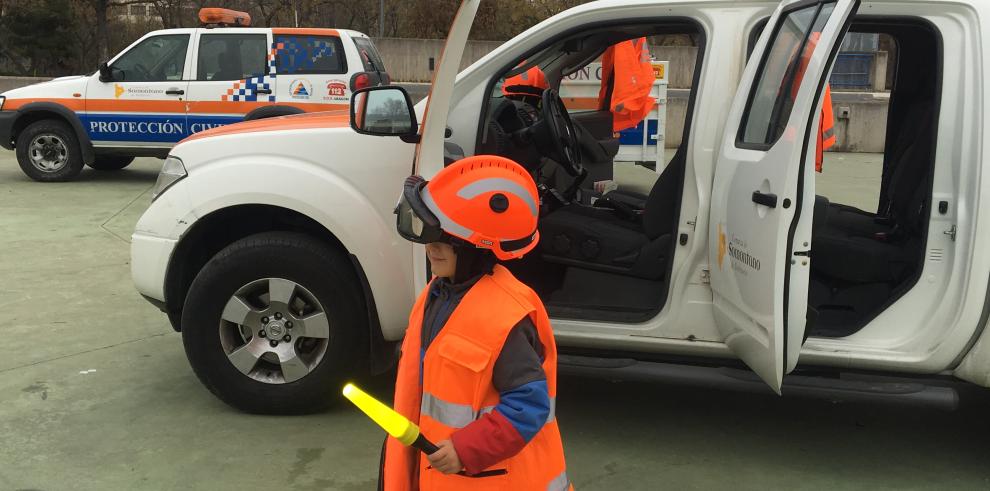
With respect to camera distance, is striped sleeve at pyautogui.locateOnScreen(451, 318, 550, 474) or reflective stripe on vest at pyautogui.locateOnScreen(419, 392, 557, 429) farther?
reflective stripe on vest at pyautogui.locateOnScreen(419, 392, 557, 429)

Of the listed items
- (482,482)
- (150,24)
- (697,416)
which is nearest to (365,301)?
(697,416)

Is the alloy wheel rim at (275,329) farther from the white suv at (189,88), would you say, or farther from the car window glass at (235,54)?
the car window glass at (235,54)

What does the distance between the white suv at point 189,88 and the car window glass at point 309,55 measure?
11 mm

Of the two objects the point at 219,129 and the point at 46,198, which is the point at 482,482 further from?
the point at 46,198

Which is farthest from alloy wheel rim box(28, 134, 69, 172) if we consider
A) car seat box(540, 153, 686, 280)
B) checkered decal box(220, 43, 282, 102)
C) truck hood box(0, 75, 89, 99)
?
car seat box(540, 153, 686, 280)

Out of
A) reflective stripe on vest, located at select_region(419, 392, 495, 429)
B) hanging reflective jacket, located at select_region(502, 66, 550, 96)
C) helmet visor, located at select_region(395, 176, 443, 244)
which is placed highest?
hanging reflective jacket, located at select_region(502, 66, 550, 96)

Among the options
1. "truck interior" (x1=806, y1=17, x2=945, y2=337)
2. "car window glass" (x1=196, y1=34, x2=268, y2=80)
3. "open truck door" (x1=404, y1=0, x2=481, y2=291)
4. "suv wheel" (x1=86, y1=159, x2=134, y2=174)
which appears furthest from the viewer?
"suv wheel" (x1=86, y1=159, x2=134, y2=174)

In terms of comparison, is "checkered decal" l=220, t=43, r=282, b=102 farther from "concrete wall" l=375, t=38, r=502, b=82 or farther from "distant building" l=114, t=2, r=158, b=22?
"distant building" l=114, t=2, r=158, b=22

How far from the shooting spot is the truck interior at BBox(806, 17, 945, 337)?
3.79m

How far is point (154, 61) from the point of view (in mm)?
11461

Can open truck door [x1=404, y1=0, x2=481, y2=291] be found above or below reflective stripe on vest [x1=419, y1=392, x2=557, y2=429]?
above

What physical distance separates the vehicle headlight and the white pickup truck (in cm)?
1

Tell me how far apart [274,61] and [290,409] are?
7.83 meters

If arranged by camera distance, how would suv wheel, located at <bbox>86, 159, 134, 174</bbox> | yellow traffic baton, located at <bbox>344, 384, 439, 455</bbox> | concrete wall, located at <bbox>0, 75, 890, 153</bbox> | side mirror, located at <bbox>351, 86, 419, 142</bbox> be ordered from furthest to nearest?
concrete wall, located at <bbox>0, 75, 890, 153</bbox> → suv wheel, located at <bbox>86, 159, 134, 174</bbox> → side mirror, located at <bbox>351, 86, 419, 142</bbox> → yellow traffic baton, located at <bbox>344, 384, 439, 455</bbox>
